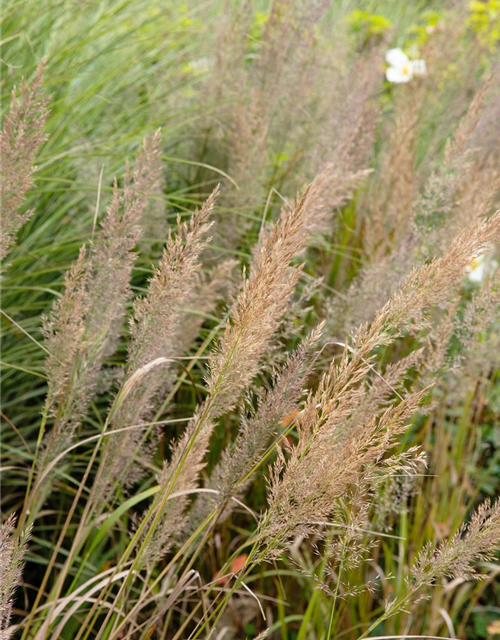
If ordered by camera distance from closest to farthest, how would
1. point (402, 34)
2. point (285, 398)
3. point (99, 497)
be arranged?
point (285, 398) → point (99, 497) → point (402, 34)

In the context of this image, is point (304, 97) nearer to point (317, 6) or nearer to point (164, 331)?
point (317, 6)

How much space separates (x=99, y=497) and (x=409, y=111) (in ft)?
4.97

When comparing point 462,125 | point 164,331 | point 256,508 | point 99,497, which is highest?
point 164,331

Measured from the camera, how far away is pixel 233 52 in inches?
103

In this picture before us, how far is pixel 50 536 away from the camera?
7.42 ft

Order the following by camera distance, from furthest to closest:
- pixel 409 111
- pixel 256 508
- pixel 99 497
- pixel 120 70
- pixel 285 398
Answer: pixel 120 70
pixel 409 111
pixel 256 508
pixel 99 497
pixel 285 398

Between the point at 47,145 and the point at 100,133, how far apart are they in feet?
1.08

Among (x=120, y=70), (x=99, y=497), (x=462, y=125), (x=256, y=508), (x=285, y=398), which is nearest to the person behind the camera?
(x=285, y=398)

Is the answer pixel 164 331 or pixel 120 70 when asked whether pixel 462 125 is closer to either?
pixel 164 331

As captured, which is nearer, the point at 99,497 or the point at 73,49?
the point at 99,497

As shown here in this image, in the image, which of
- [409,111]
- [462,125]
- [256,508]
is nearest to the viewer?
[462,125]

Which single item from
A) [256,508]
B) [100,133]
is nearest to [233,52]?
[100,133]

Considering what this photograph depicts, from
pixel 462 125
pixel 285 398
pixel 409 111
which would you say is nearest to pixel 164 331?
pixel 285 398

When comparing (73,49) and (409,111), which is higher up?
(73,49)
